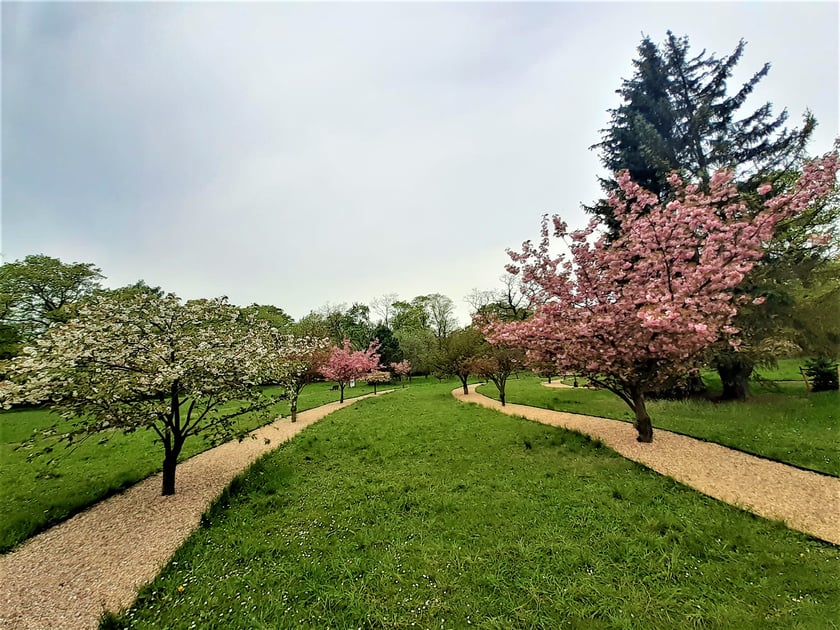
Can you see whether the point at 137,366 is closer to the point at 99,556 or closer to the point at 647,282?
the point at 99,556

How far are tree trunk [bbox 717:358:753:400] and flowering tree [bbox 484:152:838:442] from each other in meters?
7.13

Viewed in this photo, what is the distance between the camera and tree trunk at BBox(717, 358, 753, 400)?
1257 cm

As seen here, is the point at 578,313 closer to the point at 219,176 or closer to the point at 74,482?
the point at 74,482

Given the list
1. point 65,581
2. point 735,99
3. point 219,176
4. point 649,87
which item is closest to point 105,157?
point 219,176

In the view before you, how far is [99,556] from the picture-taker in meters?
4.40

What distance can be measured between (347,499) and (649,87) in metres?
20.9

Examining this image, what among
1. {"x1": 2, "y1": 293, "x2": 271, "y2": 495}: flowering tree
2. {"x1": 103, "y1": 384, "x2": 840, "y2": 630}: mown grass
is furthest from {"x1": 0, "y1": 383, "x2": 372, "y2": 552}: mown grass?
{"x1": 103, "y1": 384, "x2": 840, "y2": 630}: mown grass

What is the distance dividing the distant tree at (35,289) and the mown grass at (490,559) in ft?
96.4

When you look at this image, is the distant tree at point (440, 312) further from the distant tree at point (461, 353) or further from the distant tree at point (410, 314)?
the distant tree at point (461, 353)

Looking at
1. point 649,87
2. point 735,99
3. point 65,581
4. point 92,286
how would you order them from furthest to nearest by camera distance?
point 92,286, point 649,87, point 735,99, point 65,581

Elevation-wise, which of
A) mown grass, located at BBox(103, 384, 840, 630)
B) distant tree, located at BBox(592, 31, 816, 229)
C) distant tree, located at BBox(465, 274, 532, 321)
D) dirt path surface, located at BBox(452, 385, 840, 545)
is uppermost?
distant tree, located at BBox(592, 31, 816, 229)

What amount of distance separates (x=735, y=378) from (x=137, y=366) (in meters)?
19.0

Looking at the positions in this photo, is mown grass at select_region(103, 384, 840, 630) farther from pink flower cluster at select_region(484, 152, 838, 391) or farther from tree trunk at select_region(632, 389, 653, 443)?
pink flower cluster at select_region(484, 152, 838, 391)

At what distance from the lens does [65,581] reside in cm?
390
